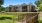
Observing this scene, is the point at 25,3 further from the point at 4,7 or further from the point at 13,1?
the point at 4,7

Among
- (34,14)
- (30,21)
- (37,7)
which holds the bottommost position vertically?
(30,21)

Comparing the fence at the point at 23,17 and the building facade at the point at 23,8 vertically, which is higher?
the building facade at the point at 23,8

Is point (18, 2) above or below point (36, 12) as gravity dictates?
above

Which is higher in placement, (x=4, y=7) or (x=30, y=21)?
(x=4, y=7)

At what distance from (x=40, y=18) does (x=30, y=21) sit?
0.59 feet

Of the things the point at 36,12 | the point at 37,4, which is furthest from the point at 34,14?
the point at 37,4

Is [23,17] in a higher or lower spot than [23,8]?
lower

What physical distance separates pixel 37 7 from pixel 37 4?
53 mm

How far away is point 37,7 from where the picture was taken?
1.85 m

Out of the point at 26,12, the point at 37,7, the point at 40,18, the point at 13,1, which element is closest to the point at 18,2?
the point at 13,1

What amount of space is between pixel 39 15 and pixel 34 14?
9 centimetres

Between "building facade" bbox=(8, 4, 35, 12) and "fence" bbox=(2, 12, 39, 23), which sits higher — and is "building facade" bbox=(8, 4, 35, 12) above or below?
above

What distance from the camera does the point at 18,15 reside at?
6.20 feet

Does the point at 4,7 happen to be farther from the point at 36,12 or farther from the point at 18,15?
the point at 36,12
